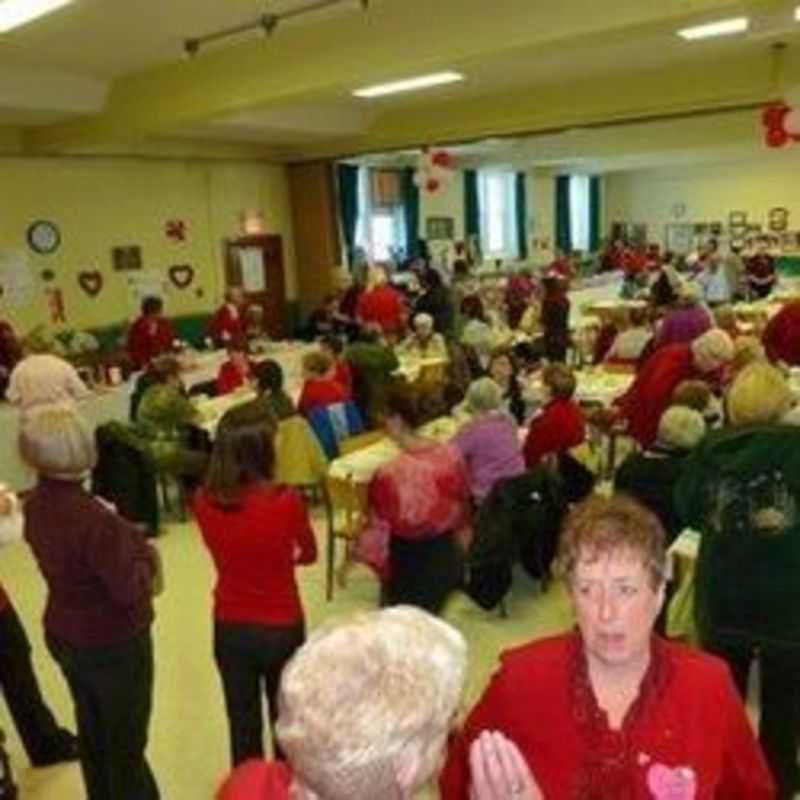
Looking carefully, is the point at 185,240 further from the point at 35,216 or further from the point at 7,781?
the point at 7,781

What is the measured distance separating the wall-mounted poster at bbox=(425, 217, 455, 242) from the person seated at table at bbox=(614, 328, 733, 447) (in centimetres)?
1026

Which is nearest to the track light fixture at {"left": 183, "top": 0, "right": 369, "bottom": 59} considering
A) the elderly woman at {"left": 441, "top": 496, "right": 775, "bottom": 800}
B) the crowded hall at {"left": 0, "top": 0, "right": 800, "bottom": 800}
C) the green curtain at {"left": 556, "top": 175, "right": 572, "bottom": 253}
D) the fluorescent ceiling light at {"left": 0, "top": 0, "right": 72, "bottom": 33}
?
the crowded hall at {"left": 0, "top": 0, "right": 800, "bottom": 800}

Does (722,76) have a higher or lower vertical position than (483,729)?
higher

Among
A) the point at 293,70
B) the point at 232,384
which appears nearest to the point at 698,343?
the point at 293,70

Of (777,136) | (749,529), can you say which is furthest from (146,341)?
(749,529)

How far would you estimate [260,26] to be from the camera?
618 centimetres

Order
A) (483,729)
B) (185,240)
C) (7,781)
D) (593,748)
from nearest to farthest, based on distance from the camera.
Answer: (593,748) < (483,729) < (7,781) < (185,240)

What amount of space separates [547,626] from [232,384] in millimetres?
3898

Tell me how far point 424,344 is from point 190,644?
480cm

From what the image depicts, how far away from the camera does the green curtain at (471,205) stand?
16406 mm

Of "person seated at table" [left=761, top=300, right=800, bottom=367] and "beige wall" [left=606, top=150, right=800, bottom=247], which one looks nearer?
"person seated at table" [left=761, top=300, right=800, bottom=367]

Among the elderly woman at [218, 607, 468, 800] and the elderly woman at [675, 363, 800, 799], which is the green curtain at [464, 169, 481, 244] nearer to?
the elderly woman at [675, 363, 800, 799]

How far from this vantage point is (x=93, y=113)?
27.5 ft

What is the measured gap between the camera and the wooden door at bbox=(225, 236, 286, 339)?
1157 centimetres
